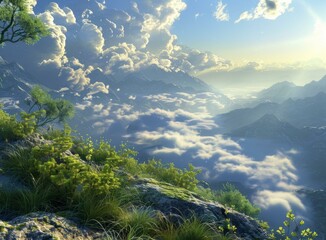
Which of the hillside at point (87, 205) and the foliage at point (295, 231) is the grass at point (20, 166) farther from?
the foliage at point (295, 231)

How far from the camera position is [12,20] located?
78.0 ft

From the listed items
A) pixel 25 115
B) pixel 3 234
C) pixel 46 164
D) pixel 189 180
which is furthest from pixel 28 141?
pixel 189 180

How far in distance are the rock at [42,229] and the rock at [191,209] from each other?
9.60ft

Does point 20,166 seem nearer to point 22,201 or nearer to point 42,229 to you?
point 22,201

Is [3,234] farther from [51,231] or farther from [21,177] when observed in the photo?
[21,177]

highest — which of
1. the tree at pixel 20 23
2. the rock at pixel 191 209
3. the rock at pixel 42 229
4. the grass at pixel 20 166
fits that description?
the tree at pixel 20 23

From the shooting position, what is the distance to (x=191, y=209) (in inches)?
371

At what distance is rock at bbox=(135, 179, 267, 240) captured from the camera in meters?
9.15

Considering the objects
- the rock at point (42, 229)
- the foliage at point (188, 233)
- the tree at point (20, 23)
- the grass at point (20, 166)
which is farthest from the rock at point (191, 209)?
the tree at point (20, 23)

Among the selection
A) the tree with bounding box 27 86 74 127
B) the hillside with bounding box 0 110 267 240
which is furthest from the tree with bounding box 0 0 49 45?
the tree with bounding box 27 86 74 127

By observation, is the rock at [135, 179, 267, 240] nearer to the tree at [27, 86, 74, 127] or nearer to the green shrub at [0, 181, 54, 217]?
the green shrub at [0, 181, 54, 217]

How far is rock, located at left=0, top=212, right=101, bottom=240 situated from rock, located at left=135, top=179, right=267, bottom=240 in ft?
9.60

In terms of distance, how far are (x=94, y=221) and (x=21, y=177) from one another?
3.17 metres

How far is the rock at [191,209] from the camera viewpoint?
30.0ft
